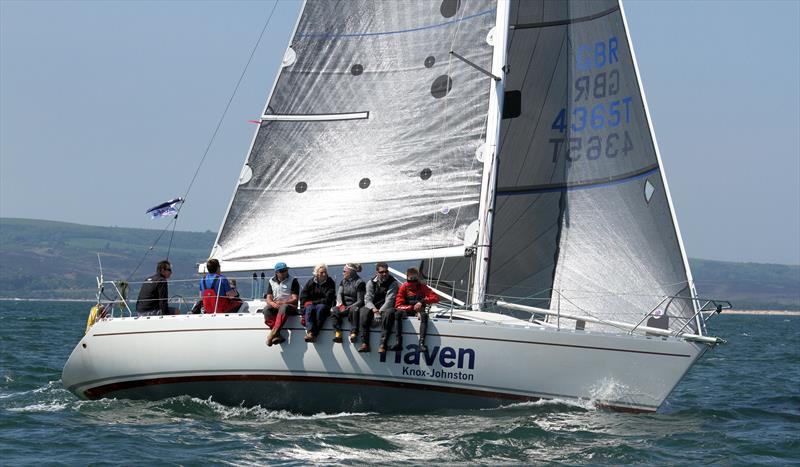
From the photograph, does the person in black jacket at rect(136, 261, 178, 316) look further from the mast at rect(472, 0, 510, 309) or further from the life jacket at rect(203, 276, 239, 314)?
the mast at rect(472, 0, 510, 309)

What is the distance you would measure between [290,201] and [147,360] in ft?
9.21

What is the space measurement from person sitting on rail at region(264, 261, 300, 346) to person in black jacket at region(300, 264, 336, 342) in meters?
0.18

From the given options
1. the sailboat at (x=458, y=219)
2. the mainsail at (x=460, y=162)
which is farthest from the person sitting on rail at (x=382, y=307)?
the mainsail at (x=460, y=162)

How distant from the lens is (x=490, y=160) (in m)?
14.6

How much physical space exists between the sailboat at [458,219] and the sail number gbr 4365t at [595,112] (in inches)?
1.0

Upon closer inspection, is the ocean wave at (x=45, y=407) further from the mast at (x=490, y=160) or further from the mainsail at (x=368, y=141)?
the mast at (x=490, y=160)

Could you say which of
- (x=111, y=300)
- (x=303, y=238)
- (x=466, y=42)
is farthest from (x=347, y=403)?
(x=466, y=42)

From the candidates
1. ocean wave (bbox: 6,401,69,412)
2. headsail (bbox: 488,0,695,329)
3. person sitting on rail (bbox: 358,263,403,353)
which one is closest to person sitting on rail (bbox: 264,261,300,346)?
person sitting on rail (bbox: 358,263,403,353)

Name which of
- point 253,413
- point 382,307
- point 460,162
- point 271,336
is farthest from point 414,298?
point 253,413

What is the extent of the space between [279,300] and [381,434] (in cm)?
232

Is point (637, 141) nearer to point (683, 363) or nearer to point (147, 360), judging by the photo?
point (683, 363)

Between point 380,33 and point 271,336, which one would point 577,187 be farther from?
point 271,336

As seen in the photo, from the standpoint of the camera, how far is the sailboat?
13.5m

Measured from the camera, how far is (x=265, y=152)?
15602 mm
